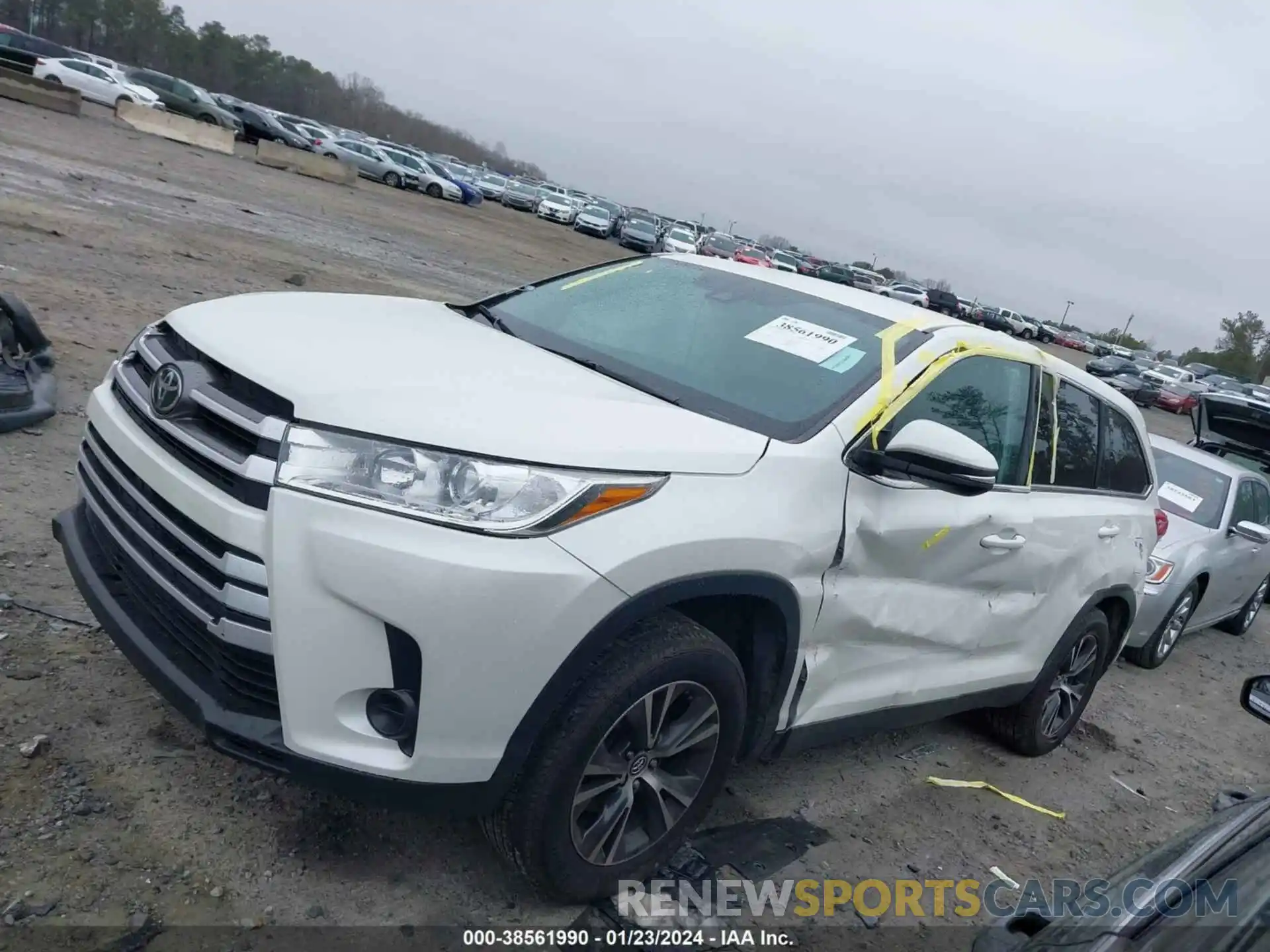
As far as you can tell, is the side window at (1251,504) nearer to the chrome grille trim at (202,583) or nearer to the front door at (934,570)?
the front door at (934,570)

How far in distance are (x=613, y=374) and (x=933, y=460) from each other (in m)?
1.07

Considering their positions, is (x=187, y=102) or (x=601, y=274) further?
(x=187, y=102)

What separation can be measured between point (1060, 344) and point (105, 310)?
2909 inches

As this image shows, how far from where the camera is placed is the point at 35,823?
2705 mm

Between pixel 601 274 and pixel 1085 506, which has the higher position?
pixel 601 274

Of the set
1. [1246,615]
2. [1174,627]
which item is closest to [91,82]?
[1246,615]

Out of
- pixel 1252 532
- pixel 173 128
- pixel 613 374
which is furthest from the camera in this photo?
pixel 173 128

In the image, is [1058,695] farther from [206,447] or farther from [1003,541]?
[206,447]

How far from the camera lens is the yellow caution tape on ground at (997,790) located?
4.42 m

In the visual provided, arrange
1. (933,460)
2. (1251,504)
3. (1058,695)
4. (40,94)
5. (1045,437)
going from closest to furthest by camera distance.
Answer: (933,460), (1045,437), (1058,695), (1251,504), (40,94)

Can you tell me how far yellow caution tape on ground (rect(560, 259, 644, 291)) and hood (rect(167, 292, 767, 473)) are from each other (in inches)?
36.5

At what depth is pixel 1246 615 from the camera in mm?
8766

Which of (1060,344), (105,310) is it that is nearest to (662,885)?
(105,310)

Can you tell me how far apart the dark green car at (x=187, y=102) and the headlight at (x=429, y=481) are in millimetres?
40763
